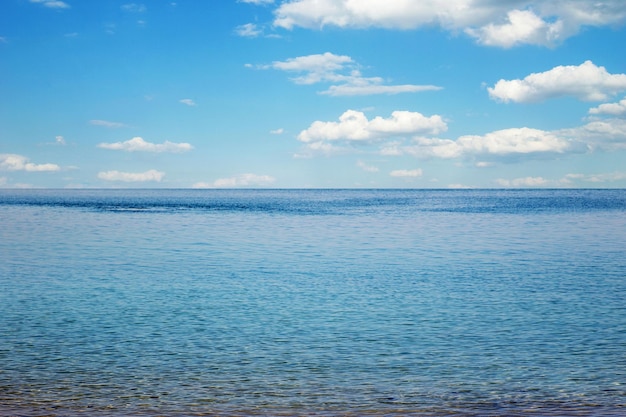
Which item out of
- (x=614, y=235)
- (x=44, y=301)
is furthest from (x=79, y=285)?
(x=614, y=235)

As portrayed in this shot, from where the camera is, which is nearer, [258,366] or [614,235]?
[258,366]

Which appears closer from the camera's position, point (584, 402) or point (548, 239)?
point (584, 402)

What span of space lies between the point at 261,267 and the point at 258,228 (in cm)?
3538

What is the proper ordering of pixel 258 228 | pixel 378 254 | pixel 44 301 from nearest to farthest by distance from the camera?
pixel 44 301
pixel 378 254
pixel 258 228

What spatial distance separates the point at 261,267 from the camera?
128ft

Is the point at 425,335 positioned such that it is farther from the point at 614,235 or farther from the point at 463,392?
the point at 614,235

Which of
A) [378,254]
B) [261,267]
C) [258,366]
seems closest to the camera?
[258,366]

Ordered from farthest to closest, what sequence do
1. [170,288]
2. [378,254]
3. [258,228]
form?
[258,228] < [378,254] < [170,288]

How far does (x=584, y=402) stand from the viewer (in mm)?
13836

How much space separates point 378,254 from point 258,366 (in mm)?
30191

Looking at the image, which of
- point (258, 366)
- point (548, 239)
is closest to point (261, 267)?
point (258, 366)

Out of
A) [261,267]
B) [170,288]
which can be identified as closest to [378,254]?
[261,267]

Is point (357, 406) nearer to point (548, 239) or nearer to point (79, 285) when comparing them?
point (79, 285)

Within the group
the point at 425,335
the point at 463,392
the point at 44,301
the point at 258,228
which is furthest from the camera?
the point at 258,228
